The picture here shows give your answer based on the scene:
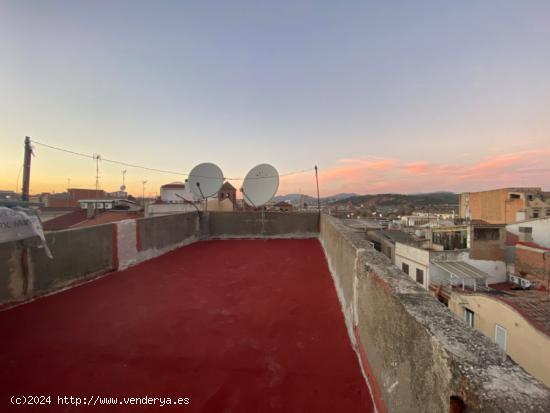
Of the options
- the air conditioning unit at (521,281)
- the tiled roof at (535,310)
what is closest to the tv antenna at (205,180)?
the tiled roof at (535,310)

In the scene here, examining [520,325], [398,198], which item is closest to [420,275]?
[520,325]

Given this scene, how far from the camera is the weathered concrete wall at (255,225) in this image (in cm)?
948

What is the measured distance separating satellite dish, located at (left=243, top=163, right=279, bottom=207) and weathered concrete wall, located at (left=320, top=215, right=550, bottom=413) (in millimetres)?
8232

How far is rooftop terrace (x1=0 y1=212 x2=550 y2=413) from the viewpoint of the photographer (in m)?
1.01

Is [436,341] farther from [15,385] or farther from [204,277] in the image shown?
[204,277]

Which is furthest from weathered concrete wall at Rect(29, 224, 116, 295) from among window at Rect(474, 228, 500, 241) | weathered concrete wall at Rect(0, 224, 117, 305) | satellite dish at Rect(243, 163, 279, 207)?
window at Rect(474, 228, 500, 241)

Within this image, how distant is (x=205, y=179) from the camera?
34.2ft

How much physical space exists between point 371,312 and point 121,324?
2.80 m

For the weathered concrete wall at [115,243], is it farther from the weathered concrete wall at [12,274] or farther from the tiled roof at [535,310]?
the tiled roof at [535,310]

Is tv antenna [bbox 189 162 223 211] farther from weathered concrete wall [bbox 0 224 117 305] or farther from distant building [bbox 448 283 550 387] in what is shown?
distant building [bbox 448 283 550 387]

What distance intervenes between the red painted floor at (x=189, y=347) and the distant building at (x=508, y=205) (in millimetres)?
28508

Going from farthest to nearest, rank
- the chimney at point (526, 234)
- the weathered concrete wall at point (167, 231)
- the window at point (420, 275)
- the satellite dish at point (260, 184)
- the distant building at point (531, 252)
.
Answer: the chimney at point (526, 234), the window at point (420, 275), the distant building at point (531, 252), the satellite dish at point (260, 184), the weathered concrete wall at point (167, 231)

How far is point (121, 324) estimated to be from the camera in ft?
9.60

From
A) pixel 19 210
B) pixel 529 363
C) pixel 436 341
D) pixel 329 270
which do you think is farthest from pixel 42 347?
Result: pixel 529 363
